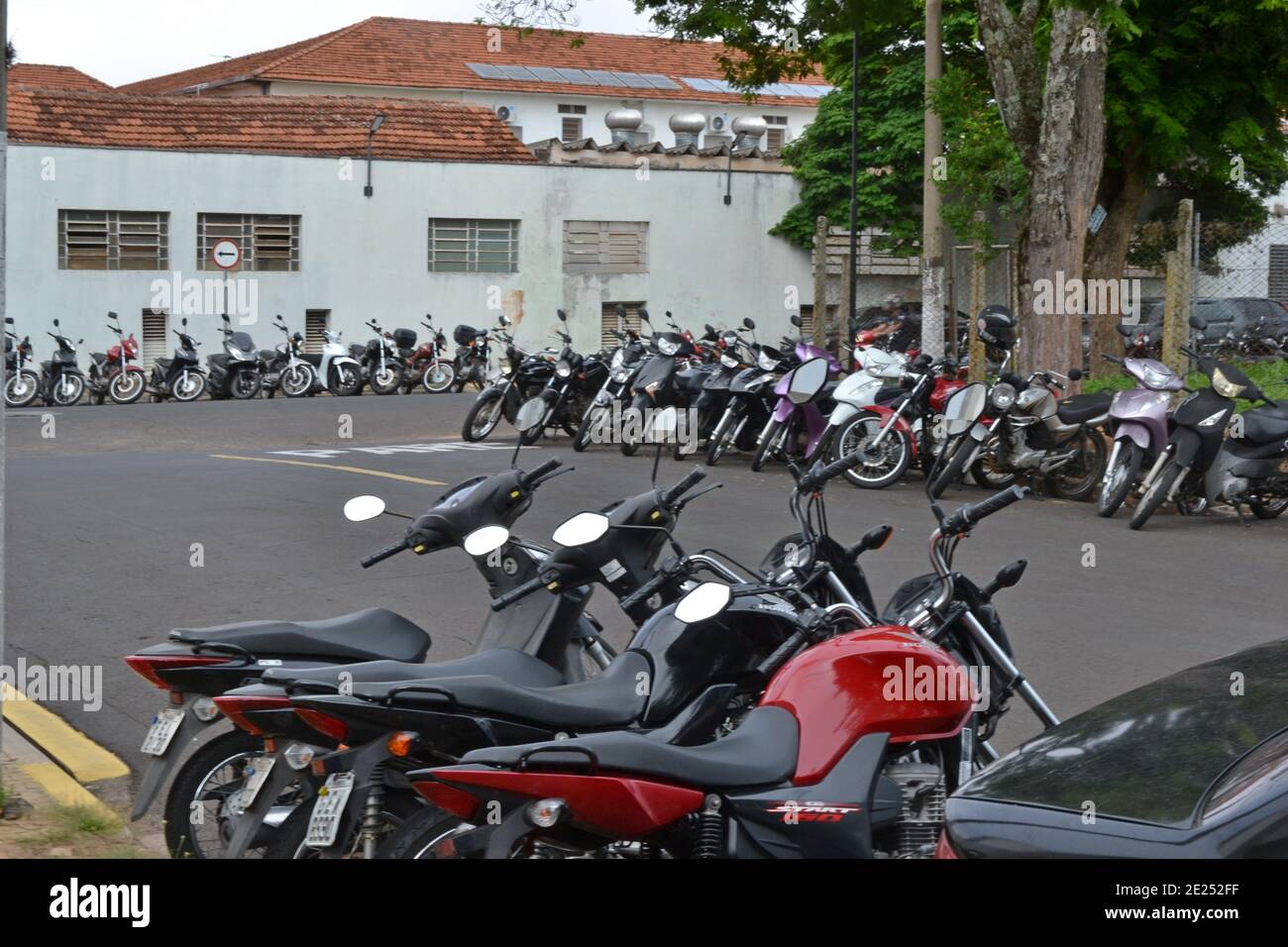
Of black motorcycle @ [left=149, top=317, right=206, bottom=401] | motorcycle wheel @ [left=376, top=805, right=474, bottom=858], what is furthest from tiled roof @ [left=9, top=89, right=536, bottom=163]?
motorcycle wheel @ [left=376, top=805, right=474, bottom=858]

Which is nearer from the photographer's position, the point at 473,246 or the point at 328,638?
the point at 328,638

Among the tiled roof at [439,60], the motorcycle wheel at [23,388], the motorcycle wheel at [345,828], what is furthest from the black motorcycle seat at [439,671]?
the tiled roof at [439,60]

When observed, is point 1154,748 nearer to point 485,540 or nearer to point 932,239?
point 485,540

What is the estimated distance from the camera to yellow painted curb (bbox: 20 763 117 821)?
18.1 ft

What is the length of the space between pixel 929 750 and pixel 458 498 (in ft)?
5.84

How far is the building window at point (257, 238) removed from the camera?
32594 mm

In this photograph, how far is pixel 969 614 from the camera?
4797 millimetres

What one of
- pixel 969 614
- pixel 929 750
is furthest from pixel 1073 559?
pixel 929 750

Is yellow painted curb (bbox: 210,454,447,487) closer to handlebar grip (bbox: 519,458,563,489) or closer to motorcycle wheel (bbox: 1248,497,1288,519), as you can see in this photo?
motorcycle wheel (bbox: 1248,497,1288,519)

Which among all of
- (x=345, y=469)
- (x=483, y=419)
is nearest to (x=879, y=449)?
(x=345, y=469)

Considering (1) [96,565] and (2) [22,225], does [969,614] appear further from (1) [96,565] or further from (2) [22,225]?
(2) [22,225]

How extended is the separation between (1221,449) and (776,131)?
151ft

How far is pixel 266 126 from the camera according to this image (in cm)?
3484

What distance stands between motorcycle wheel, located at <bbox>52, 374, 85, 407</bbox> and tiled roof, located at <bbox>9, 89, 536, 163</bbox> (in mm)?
6753
